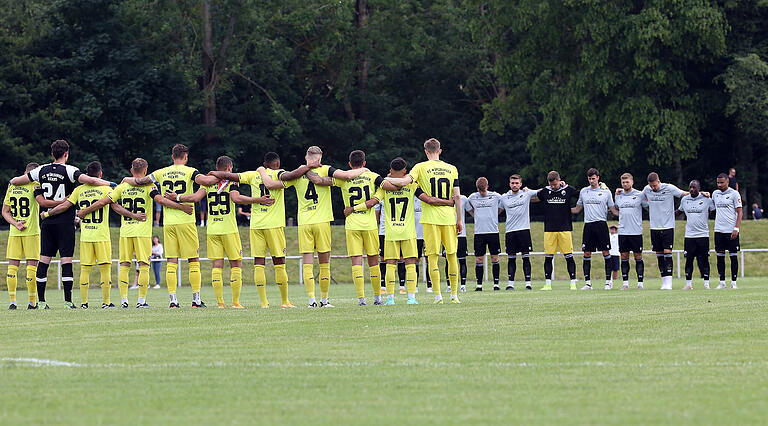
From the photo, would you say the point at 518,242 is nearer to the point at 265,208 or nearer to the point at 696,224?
the point at 696,224

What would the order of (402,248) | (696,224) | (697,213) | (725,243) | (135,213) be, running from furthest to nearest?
(725,243), (696,224), (697,213), (135,213), (402,248)

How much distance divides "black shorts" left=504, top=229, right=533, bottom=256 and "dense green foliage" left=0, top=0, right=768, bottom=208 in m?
24.2

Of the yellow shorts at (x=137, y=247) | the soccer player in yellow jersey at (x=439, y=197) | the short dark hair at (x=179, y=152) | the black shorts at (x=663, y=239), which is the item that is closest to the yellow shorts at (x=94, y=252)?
the yellow shorts at (x=137, y=247)

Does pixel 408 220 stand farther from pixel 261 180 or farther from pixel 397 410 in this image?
pixel 397 410

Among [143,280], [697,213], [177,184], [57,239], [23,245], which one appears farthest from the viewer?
[697,213]

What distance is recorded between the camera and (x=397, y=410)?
25.3 feet

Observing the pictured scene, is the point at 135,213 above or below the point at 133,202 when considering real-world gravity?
below

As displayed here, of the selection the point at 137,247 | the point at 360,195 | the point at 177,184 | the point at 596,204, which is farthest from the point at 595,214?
the point at 137,247

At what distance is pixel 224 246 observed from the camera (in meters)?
17.7

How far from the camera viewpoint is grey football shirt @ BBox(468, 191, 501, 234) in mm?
25250

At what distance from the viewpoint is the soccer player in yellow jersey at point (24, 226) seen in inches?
738

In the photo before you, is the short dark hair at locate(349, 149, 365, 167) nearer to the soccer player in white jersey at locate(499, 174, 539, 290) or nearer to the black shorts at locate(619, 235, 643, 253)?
the soccer player in white jersey at locate(499, 174, 539, 290)

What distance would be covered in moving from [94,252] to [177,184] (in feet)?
6.93

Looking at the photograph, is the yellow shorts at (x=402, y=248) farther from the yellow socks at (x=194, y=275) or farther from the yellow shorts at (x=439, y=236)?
the yellow socks at (x=194, y=275)
